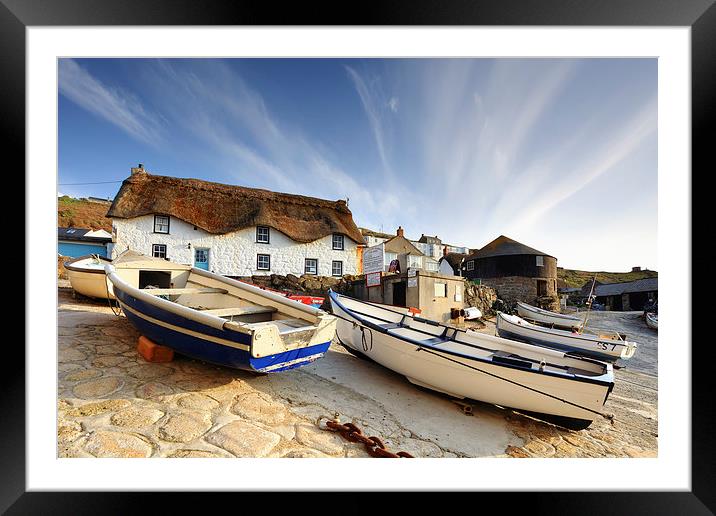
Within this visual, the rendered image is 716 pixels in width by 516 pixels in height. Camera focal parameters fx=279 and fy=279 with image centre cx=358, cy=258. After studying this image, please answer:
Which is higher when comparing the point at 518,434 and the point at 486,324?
the point at 518,434

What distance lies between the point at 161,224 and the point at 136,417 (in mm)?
9985

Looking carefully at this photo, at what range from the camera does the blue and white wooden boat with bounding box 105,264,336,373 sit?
2.26 meters

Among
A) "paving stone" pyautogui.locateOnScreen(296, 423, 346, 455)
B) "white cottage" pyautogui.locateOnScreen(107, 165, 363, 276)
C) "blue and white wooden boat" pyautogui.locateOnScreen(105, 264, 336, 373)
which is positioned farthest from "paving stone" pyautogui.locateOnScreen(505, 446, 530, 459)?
"white cottage" pyautogui.locateOnScreen(107, 165, 363, 276)

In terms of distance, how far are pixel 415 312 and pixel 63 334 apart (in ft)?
23.9

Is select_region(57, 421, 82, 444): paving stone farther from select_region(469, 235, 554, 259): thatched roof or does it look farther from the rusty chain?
select_region(469, 235, 554, 259): thatched roof

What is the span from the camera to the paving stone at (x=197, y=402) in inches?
86.5

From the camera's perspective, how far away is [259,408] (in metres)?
2.32

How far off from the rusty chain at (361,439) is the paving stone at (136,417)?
120cm

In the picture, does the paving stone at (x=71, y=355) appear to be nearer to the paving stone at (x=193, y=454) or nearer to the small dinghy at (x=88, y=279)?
the paving stone at (x=193, y=454)

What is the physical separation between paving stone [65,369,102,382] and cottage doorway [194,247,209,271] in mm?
8604
